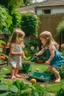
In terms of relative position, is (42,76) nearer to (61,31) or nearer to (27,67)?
(27,67)

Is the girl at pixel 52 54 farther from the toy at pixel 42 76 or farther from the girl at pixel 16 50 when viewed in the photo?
the girl at pixel 16 50

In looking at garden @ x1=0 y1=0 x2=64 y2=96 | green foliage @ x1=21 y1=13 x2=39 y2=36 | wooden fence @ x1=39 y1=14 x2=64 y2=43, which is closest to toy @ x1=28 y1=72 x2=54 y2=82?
garden @ x1=0 y1=0 x2=64 y2=96

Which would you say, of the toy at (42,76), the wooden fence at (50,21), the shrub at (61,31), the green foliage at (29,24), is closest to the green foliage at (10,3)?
the toy at (42,76)

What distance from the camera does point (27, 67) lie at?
26.9 feet

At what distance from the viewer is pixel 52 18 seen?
15.0m

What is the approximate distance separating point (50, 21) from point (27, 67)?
7045 millimetres

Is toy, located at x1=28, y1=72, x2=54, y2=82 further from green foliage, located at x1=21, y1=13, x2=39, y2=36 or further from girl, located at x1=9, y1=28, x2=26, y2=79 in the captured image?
green foliage, located at x1=21, y1=13, x2=39, y2=36

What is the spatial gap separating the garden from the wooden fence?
0.95 metres

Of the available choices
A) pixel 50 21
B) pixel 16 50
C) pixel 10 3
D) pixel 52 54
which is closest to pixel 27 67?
pixel 16 50

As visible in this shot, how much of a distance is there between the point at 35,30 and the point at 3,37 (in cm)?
319

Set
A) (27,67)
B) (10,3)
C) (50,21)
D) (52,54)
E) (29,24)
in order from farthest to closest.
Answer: (50,21) < (29,24) < (10,3) < (27,67) < (52,54)

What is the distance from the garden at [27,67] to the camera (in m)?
2.38

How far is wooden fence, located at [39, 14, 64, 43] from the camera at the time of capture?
14.9 metres

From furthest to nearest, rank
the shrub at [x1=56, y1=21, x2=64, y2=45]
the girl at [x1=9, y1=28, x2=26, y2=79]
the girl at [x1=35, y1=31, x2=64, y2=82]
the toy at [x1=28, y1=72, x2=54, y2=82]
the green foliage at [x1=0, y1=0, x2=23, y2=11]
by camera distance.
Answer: the shrub at [x1=56, y1=21, x2=64, y2=45]
the green foliage at [x1=0, y1=0, x2=23, y2=11]
the girl at [x1=9, y1=28, x2=26, y2=79]
the girl at [x1=35, y1=31, x2=64, y2=82]
the toy at [x1=28, y1=72, x2=54, y2=82]
